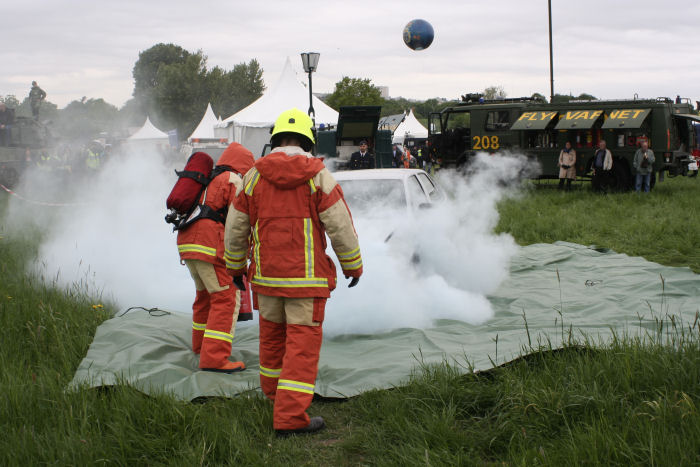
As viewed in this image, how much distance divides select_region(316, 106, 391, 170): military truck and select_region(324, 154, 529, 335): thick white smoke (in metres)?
11.0

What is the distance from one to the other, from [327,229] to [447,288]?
9.24ft

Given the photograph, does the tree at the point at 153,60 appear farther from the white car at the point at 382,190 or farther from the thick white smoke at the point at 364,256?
the white car at the point at 382,190

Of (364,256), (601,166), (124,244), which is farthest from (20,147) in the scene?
(364,256)

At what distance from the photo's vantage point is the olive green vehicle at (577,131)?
1655cm

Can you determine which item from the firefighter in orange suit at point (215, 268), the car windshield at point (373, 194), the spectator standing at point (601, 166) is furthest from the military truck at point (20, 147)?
the spectator standing at point (601, 166)

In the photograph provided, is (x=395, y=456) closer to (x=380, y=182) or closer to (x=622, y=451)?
(x=622, y=451)

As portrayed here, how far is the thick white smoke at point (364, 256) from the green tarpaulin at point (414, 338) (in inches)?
9.5

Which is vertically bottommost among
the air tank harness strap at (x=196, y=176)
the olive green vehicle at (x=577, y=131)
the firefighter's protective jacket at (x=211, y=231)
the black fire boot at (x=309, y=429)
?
the black fire boot at (x=309, y=429)

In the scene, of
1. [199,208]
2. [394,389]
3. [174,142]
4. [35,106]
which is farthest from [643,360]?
[174,142]

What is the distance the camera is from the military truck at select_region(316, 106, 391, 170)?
18.8 metres

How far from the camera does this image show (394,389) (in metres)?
3.82

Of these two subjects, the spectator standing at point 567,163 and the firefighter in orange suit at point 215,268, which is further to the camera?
the spectator standing at point 567,163

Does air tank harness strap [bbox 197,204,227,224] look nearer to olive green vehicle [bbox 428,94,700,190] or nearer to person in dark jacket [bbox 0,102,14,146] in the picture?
olive green vehicle [bbox 428,94,700,190]

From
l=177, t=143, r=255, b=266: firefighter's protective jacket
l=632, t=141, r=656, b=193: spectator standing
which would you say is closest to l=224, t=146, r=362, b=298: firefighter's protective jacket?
l=177, t=143, r=255, b=266: firefighter's protective jacket
